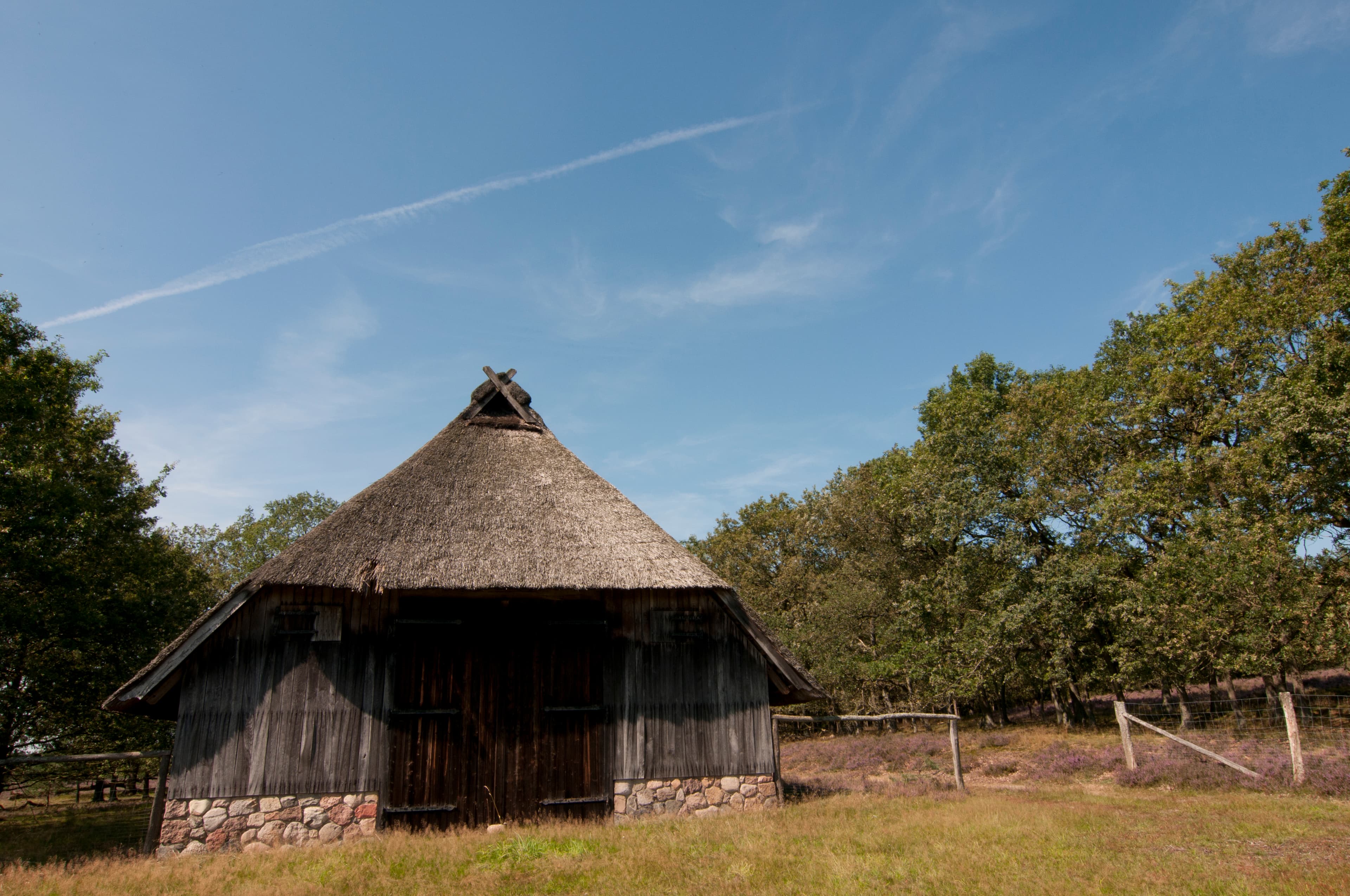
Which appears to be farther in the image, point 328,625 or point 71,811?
point 71,811

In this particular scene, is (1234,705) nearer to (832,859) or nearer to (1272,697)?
(1272,697)

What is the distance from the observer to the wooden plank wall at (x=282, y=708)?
9727mm

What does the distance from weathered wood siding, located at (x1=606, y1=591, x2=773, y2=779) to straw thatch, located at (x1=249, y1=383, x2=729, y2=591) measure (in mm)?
866

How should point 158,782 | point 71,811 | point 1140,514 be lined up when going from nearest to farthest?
point 158,782 → point 71,811 → point 1140,514

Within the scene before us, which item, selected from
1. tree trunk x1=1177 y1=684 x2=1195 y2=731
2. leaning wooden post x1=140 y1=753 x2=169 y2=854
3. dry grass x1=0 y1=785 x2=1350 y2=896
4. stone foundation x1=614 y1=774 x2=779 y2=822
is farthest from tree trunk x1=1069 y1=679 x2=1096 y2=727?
leaning wooden post x1=140 y1=753 x2=169 y2=854

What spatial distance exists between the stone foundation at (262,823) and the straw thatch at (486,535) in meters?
2.93

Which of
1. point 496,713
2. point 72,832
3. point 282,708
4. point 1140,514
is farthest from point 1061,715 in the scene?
point 72,832

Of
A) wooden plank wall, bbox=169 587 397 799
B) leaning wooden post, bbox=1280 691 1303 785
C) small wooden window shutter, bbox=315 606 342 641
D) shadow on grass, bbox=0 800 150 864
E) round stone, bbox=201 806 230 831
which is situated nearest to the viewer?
round stone, bbox=201 806 230 831

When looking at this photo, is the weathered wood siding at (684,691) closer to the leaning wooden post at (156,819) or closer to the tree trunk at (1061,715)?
the leaning wooden post at (156,819)

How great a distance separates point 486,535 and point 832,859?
251 inches

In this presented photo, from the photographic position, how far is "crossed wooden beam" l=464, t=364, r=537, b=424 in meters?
14.7

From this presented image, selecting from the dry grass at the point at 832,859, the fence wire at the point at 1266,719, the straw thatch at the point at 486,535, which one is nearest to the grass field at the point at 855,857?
the dry grass at the point at 832,859

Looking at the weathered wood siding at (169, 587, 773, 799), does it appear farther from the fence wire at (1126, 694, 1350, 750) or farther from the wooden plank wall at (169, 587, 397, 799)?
the fence wire at (1126, 694, 1350, 750)

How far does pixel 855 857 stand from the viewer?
780 cm
